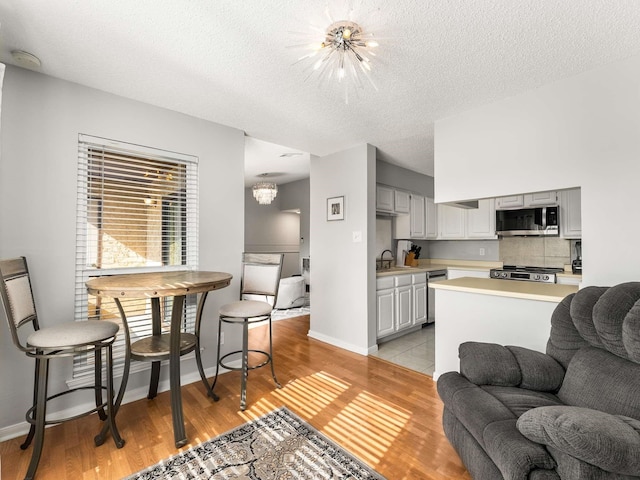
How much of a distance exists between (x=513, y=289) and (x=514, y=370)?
905 millimetres

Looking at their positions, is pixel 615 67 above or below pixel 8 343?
above

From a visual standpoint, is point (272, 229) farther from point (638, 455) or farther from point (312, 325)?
point (638, 455)

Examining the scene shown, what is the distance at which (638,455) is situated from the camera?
39.5 inches

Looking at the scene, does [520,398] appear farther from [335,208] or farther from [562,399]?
[335,208]

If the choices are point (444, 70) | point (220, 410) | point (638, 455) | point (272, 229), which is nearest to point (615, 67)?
point (444, 70)

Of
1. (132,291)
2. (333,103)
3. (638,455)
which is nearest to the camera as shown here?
(638,455)

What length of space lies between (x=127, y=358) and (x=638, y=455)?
2.57 meters

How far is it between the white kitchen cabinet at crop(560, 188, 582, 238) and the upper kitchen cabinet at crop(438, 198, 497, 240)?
840mm

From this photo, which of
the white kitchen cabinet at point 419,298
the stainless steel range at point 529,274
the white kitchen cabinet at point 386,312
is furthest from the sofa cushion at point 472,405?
the stainless steel range at point 529,274

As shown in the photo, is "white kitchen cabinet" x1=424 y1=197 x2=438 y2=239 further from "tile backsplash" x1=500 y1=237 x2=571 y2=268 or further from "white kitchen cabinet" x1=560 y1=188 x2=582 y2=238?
"white kitchen cabinet" x1=560 y1=188 x2=582 y2=238

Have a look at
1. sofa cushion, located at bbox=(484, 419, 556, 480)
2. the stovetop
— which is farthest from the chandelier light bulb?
sofa cushion, located at bbox=(484, 419, 556, 480)

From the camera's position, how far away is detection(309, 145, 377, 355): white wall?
3.60 metres

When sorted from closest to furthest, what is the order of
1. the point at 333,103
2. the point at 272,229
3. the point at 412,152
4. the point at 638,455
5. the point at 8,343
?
the point at 638,455 < the point at 8,343 < the point at 333,103 < the point at 412,152 < the point at 272,229

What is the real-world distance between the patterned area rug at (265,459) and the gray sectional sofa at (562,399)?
628 millimetres
